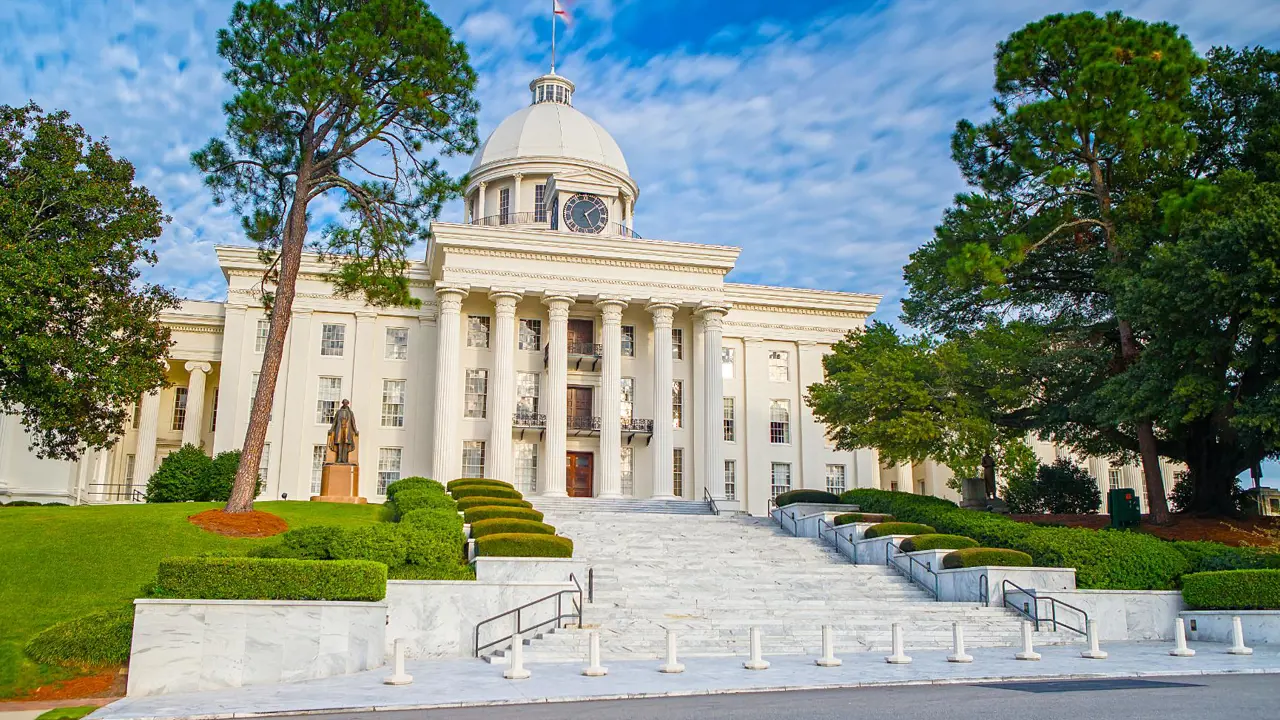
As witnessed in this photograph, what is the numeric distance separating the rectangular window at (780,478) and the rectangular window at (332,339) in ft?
70.9

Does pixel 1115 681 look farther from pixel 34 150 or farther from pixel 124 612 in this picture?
pixel 34 150

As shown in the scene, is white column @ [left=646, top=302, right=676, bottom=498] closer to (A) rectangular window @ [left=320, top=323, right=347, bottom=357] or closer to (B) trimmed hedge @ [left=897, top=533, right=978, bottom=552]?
(A) rectangular window @ [left=320, top=323, right=347, bottom=357]

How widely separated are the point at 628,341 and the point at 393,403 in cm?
1131

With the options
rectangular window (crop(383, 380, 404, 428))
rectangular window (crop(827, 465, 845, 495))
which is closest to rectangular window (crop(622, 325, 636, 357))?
rectangular window (crop(383, 380, 404, 428))

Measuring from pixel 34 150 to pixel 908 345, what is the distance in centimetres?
2661

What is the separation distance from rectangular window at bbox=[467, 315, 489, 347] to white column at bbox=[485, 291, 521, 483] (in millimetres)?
2061

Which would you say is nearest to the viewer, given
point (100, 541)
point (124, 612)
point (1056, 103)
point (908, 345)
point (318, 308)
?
point (124, 612)

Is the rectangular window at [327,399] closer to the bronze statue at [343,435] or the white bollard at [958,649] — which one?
the bronze statue at [343,435]

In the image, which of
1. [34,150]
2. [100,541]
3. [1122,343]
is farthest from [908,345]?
[34,150]

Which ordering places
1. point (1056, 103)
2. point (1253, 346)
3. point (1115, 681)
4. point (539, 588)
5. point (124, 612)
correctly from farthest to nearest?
point (1056, 103), point (1253, 346), point (539, 588), point (124, 612), point (1115, 681)

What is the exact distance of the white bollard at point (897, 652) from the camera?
16.7 metres

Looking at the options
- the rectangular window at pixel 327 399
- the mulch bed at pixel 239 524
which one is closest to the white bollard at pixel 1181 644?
the mulch bed at pixel 239 524

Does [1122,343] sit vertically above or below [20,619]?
above

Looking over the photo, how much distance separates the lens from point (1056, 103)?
29.9 m
